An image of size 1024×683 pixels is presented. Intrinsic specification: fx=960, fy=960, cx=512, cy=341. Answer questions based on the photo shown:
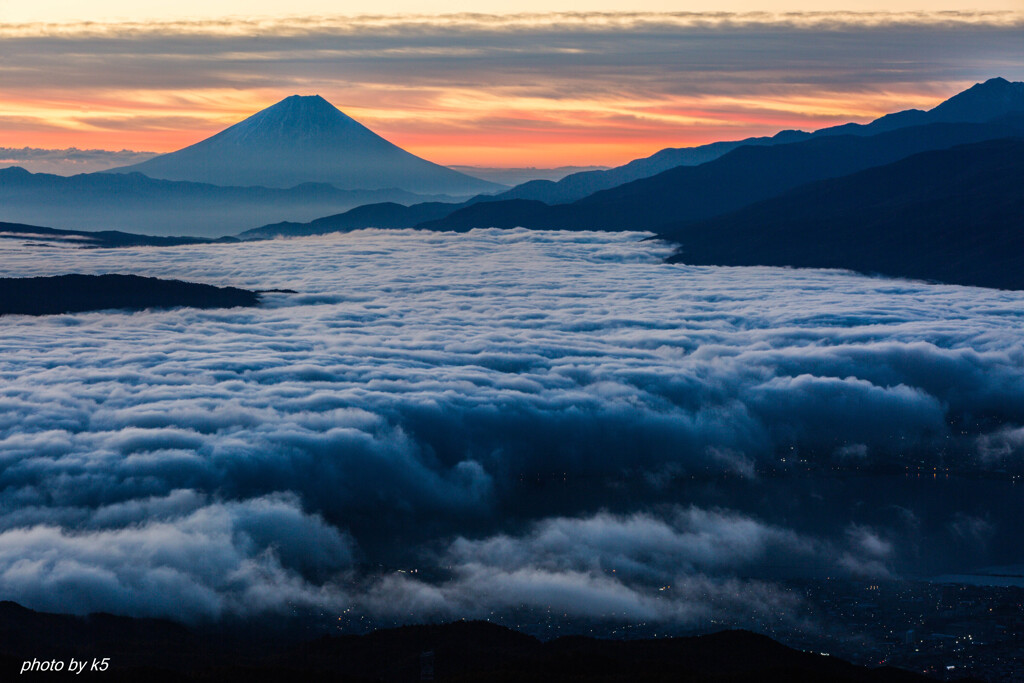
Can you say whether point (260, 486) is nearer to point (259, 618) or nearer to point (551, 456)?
point (259, 618)

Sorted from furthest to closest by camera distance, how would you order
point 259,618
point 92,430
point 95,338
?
1. point 95,338
2. point 92,430
3. point 259,618

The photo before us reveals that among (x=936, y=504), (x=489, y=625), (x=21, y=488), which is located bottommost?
(x=936, y=504)

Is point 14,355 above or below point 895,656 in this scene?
above

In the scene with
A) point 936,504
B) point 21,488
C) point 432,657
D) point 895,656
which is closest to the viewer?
point 432,657

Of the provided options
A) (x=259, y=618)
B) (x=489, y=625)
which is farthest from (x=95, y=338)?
(x=489, y=625)

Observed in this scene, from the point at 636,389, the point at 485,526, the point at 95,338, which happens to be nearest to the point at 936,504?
the point at 636,389

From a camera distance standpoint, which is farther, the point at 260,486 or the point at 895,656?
the point at 260,486

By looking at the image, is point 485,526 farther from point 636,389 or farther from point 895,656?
point 895,656
